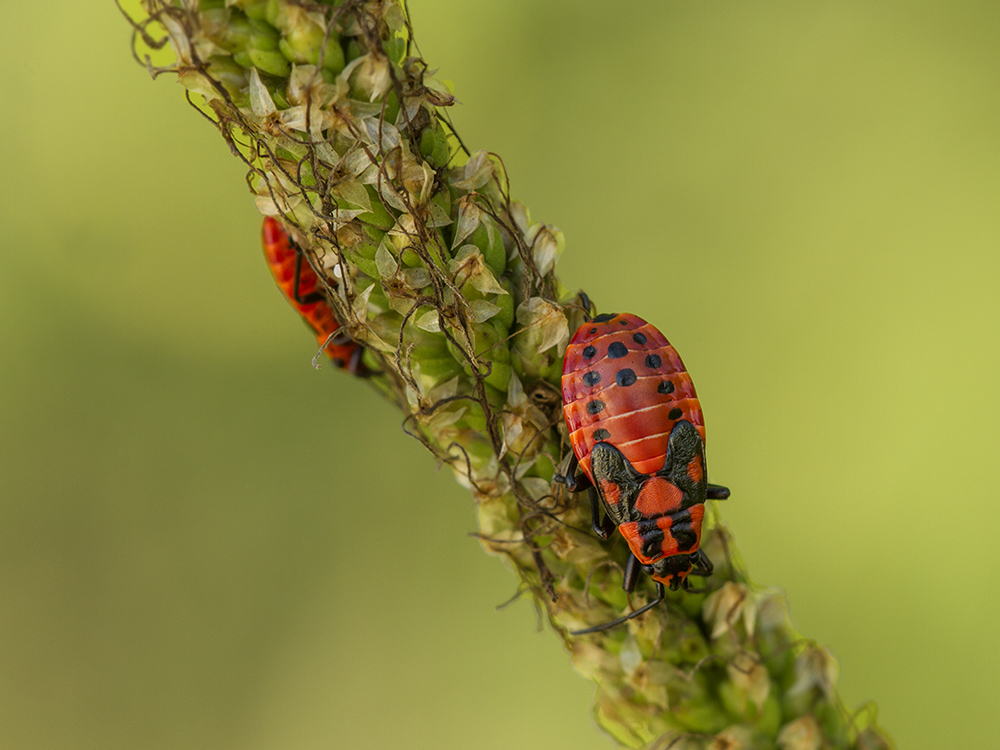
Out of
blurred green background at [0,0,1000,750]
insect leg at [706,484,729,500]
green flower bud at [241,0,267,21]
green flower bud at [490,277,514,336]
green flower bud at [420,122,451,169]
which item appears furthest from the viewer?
blurred green background at [0,0,1000,750]

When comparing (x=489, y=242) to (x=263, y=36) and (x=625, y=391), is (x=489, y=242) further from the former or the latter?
(x=263, y=36)

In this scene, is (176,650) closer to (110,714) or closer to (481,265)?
(110,714)

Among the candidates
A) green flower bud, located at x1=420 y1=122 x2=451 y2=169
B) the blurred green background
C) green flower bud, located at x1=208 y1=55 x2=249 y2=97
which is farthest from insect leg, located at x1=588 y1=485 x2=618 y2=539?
the blurred green background

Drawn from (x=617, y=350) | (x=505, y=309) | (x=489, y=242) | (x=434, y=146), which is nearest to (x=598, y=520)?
(x=617, y=350)

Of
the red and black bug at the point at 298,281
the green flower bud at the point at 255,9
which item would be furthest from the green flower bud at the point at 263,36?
the red and black bug at the point at 298,281

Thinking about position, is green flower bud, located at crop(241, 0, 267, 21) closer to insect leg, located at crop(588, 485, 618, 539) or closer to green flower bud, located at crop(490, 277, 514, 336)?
green flower bud, located at crop(490, 277, 514, 336)

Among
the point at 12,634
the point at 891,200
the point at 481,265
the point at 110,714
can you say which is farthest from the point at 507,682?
the point at 481,265

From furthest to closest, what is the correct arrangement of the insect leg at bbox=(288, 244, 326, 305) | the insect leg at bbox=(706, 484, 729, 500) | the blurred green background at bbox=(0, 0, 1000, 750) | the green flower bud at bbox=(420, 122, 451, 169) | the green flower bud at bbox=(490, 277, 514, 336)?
the blurred green background at bbox=(0, 0, 1000, 750) → the insect leg at bbox=(288, 244, 326, 305) → the insect leg at bbox=(706, 484, 729, 500) → the green flower bud at bbox=(490, 277, 514, 336) → the green flower bud at bbox=(420, 122, 451, 169)

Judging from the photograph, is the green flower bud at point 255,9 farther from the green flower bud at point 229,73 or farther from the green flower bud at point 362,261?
the green flower bud at point 362,261
